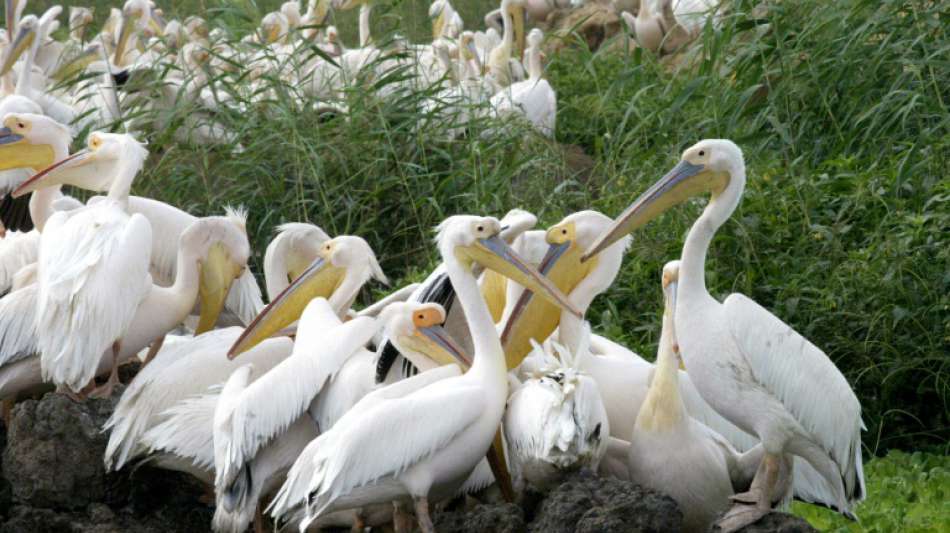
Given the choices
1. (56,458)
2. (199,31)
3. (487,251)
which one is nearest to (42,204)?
(56,458)

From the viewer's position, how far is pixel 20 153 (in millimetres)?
5844

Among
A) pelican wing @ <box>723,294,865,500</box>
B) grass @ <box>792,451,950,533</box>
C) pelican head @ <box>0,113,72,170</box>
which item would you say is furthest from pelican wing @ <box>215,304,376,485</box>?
pelican head @ <box>0,113,72,170</box>

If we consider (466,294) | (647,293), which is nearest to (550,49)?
(647,293)

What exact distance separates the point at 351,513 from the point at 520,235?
1.10 m

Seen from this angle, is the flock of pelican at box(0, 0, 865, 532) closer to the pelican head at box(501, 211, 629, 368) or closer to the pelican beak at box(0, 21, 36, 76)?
the pelican head at box(501, 211, 629, 368)

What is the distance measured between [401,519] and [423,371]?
44 centimetres

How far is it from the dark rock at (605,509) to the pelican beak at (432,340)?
0.70 m

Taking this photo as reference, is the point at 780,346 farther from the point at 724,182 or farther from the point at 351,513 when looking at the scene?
the point at 351,513

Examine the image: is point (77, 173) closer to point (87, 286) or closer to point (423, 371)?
point (87, 286)

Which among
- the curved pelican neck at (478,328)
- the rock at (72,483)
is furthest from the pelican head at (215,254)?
the curved pelican neck at (478,328)

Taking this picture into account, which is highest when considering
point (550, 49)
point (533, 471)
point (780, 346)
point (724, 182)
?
point (724, 182)

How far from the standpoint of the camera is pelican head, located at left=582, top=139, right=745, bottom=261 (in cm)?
398

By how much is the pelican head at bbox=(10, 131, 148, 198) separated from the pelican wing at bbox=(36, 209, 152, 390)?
534mm

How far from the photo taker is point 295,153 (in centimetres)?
661
